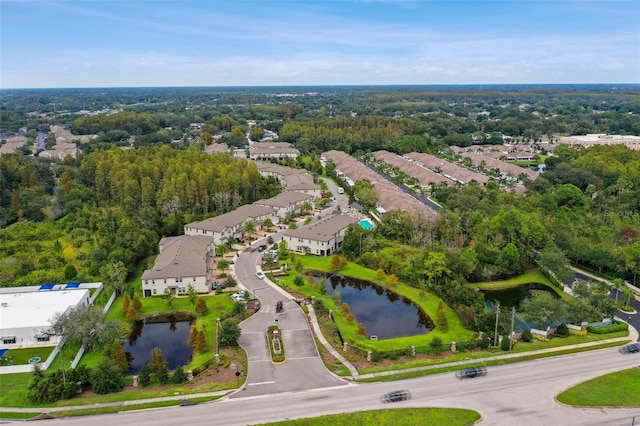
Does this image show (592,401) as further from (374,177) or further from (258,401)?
(374,177)

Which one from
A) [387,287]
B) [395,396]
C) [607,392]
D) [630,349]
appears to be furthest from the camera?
[387,287]

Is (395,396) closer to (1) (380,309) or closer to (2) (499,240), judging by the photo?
(1) (380,309)

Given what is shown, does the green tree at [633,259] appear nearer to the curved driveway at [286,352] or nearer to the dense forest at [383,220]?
the dense forest at [383,220]

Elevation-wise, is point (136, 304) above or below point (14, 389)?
above

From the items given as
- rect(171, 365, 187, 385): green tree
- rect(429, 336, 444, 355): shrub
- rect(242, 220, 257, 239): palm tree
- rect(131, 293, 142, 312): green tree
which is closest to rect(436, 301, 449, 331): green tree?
rect(429, 336, 444, 355): shrub

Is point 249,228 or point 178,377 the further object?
point 249,228

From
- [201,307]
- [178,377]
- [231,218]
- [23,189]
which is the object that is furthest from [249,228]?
[23,189]
